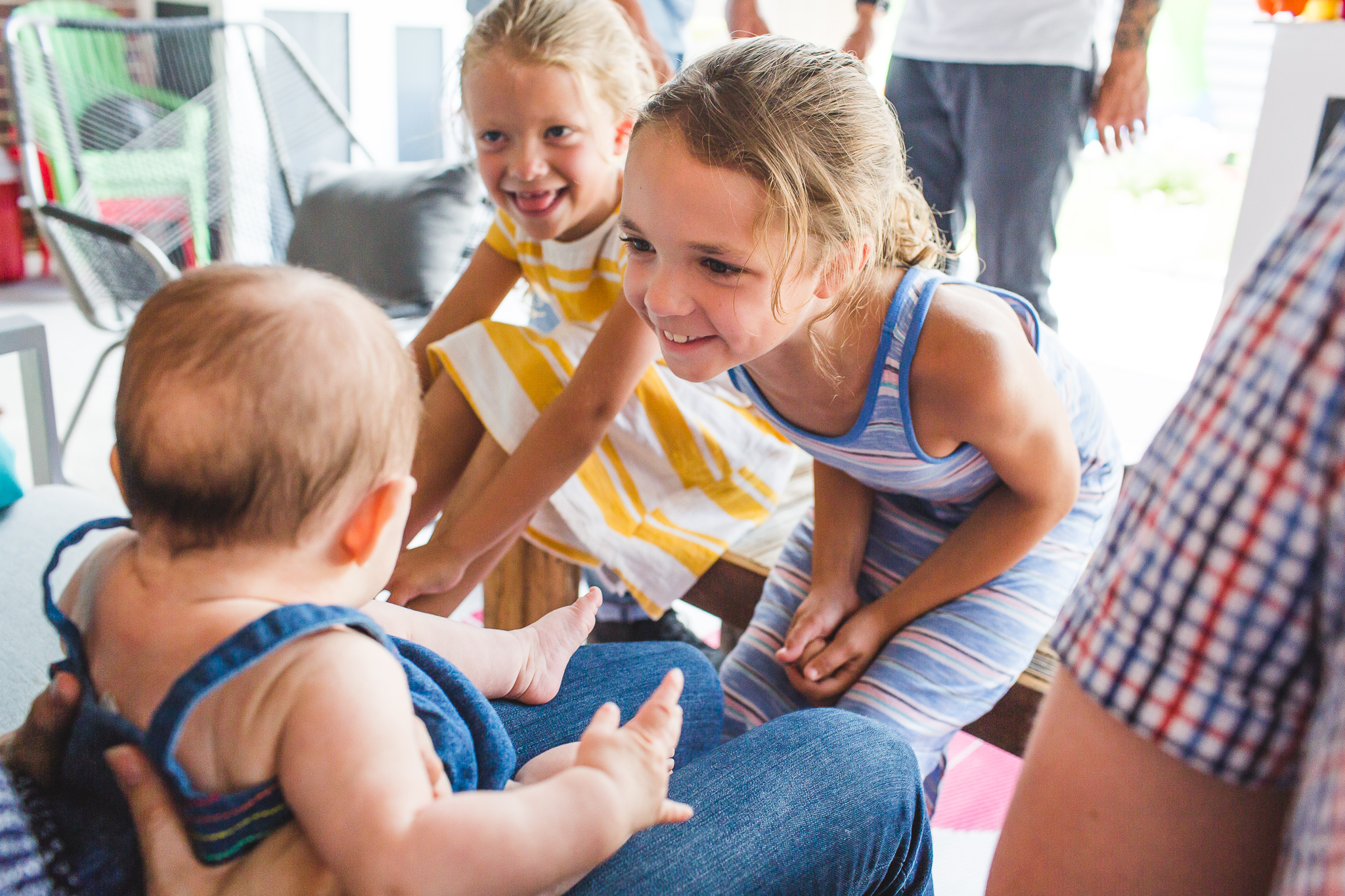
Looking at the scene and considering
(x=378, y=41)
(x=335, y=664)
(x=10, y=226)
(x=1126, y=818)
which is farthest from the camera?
(x=378, y=41)

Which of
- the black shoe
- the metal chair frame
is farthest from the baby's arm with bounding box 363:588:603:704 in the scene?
the metal chair frame

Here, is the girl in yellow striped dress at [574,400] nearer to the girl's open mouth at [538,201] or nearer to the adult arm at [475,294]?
the girl's open mouth at [538,201]

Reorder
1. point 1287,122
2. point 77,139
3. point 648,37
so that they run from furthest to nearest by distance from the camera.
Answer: point 77,139, point 1287,122, point 648,37

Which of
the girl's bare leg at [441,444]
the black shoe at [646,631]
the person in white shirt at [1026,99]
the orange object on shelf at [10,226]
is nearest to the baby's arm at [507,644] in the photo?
the girl's bare leg at [441,444]

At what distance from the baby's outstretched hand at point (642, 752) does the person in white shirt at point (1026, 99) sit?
4.37ft

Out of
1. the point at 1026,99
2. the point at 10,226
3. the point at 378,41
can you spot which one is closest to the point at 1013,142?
the point at 1026,99

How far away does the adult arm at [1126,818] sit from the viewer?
422 mm

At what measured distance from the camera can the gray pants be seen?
1681mm

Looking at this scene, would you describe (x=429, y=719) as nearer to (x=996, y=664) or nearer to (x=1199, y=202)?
(x=996, y=664)

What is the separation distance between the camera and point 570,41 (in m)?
1.26

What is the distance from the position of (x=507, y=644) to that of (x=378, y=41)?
4148mm

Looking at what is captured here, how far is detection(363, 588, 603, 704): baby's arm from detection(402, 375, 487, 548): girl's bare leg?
49 centimetres

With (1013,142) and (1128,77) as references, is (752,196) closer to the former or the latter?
(1013,142)

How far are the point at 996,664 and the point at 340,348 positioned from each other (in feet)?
2.52
